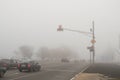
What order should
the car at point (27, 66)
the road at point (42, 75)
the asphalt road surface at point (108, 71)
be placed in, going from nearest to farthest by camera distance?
the road at point (42, 75) < the asphalt road surface at point (108, 71) < the car at point (27, 66)

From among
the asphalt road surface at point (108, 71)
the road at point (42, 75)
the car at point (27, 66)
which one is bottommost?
the road at point (42, 75)

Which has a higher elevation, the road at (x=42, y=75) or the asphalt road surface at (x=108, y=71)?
the asphalt road surface at (x=108, y=71)

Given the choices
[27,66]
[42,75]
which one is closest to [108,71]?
[27,66]

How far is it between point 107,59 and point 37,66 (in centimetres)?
15294

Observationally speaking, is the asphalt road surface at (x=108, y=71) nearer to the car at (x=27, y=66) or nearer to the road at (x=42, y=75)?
the road at (x=42, y=75)

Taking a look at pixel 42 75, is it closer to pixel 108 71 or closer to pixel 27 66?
pixel 27 66

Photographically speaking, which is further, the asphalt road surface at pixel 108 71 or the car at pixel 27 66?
the car at pixel 27 66

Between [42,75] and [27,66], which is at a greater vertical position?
[27,66]

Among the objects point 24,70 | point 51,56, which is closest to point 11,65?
point 24,70

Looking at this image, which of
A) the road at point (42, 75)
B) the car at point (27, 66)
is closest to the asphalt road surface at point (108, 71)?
the road at point (42, 75)

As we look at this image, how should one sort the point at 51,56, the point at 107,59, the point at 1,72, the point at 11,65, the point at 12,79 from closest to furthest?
the point at 12,79, the point at 1,72, the point at 11,65, the point at 51,56, the point at 107,59

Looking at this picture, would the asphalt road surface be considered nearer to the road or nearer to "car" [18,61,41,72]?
the road

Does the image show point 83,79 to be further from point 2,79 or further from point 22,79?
point 2,79

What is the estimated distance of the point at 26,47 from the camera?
169 metres
